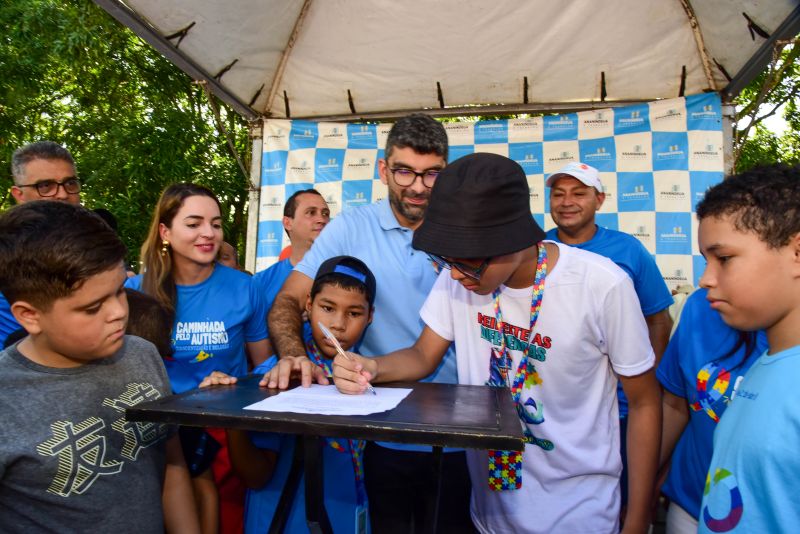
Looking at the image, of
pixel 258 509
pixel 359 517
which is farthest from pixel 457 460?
pixel 258 509

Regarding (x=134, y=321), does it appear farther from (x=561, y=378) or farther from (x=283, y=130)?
(x=283, y=130)

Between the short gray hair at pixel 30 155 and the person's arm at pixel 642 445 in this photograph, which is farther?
the short gray hair at pixel 30 155

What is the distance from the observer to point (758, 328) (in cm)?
126

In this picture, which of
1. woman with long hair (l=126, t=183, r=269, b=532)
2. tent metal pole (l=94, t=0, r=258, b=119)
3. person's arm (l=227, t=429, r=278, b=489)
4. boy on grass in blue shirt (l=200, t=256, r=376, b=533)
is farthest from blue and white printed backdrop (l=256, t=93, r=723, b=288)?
person's arm (l=227, t=429, r=278, b=489)

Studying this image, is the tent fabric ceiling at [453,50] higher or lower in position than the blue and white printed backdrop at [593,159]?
higher

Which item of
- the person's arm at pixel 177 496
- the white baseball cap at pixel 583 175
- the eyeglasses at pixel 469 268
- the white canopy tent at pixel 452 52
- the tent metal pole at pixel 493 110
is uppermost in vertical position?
the white canopy tent at pixel 452 52

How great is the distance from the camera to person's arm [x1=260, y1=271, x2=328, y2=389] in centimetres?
164

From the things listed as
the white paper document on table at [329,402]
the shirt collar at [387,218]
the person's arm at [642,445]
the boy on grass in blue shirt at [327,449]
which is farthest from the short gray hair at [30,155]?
the person's arm at [642,445]

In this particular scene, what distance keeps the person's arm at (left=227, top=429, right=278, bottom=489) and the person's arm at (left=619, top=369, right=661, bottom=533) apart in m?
1.20

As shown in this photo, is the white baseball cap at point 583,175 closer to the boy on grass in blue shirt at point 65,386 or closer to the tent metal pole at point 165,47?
the boy on grass in blue shirt at point 65,386

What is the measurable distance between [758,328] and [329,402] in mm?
1026

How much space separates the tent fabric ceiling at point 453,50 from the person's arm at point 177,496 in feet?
10.2

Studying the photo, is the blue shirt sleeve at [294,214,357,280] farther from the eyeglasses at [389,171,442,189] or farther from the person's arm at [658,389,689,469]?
the person's arm at [658,389,689,469]

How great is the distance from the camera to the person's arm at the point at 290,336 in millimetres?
1636
